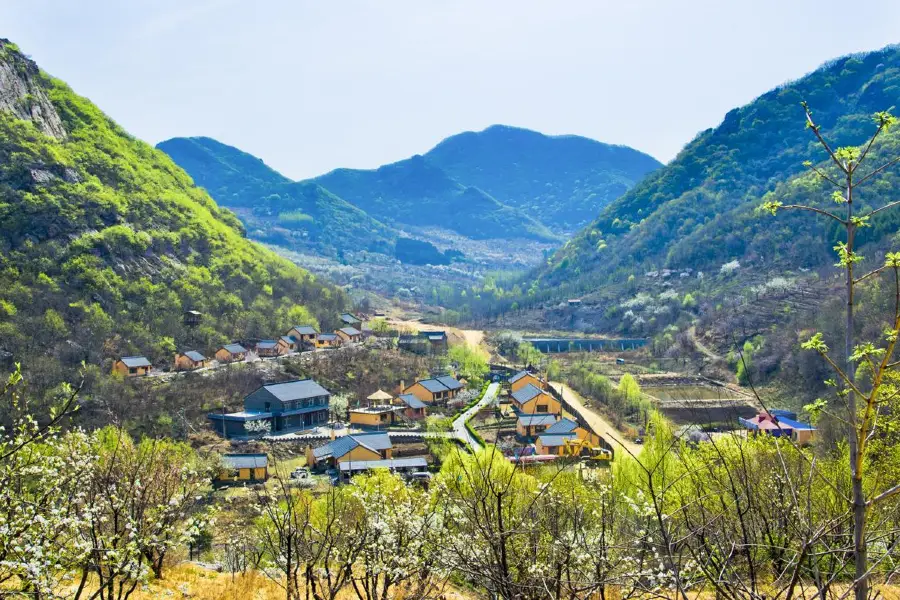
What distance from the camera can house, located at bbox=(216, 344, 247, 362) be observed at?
6114cm

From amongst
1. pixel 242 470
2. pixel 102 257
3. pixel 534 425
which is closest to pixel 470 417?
pixel 534 425

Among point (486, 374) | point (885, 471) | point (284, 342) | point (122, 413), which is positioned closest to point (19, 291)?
point (122, 413)

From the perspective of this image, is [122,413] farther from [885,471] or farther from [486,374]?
[885,471]

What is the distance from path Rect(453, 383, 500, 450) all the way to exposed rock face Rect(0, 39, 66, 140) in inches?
2430

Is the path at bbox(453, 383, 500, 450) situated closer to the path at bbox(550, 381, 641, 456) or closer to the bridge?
the path at bbox(550, 381, 641, 456)

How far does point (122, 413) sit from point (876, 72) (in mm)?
196773

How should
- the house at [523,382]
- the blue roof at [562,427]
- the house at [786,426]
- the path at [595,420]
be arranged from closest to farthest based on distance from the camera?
the house at [786,426] → the path at [595,420] → the blue roof at [562,427] → the house at [523,382]

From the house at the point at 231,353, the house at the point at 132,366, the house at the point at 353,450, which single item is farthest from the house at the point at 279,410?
the house at the point at 231,353

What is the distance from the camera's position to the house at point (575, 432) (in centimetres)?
4381

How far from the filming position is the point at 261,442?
150 feet

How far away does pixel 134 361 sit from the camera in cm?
5231

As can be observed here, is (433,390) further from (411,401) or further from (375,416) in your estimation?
(375,416)

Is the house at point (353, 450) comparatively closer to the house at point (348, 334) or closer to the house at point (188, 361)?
the house at point (188, 361)

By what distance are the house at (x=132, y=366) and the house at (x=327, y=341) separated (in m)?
22.5
